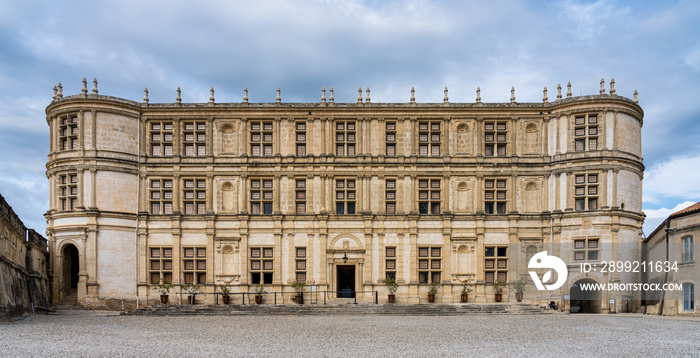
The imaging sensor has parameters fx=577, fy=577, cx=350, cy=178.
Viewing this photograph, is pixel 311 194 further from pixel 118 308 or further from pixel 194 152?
pixel 118 308

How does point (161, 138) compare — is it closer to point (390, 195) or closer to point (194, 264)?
point (194, 264)

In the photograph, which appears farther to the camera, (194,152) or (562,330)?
(194,152)

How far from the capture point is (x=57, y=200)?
33.6 metres

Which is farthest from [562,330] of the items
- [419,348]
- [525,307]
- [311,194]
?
[311,194]

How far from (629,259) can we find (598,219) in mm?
2935

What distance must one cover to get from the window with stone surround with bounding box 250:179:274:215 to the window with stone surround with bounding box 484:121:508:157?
13.4 m

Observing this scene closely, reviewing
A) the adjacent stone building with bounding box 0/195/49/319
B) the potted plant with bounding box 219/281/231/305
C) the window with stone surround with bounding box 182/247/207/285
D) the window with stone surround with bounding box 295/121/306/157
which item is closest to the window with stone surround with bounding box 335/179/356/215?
the window with stone surround with bounding box 295/121/306/157

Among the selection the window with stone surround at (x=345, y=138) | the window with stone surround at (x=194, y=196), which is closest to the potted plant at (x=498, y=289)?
the window with stone surround at (x=345, y=138)

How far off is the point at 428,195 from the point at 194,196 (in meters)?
14.1

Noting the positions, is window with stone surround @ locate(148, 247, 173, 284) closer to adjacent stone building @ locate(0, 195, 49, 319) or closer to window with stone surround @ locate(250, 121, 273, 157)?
adjacent stone building @ locate(0, 195, 49, 319)

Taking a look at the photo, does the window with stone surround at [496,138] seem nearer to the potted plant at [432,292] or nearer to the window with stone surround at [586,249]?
the window with stone surround at [586,249]

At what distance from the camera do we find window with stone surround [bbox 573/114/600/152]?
111ft

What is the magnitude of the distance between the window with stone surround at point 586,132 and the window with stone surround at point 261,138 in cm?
1830

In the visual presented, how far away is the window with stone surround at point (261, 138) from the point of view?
3531cm
